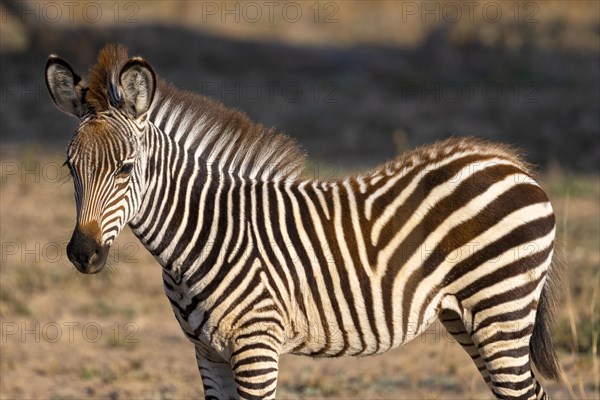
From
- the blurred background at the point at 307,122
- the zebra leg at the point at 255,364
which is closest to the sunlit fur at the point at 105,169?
the zebra leg at the point at 255,364

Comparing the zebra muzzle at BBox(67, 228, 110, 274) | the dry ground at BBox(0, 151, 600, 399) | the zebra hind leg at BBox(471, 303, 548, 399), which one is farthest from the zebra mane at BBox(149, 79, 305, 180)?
the dry ground at BBox(0, 151, 600, 399)

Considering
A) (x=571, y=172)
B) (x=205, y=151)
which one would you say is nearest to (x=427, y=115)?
(x=571, y=172)

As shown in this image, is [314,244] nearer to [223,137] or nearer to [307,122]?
[223,137]

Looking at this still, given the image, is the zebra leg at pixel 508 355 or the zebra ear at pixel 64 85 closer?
the zebra ear at pixel 64 85

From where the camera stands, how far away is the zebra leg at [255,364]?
5.20 meters

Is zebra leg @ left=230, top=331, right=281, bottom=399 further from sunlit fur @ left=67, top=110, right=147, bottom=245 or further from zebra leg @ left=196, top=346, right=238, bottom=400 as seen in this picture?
sunlit fur @ left=67, top=110, right=147, bottom=245

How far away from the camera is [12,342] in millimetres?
9797

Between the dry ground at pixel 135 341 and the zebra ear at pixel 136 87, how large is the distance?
8.57 feet

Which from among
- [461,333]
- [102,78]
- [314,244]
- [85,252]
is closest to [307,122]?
[461,333]

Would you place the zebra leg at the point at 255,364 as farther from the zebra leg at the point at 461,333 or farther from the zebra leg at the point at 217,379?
the zebra leg at the point at 461,333

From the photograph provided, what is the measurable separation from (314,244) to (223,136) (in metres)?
0.81

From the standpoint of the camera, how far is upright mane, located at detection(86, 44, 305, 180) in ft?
17.9

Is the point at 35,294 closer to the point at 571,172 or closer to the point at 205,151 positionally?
the point at 205,151

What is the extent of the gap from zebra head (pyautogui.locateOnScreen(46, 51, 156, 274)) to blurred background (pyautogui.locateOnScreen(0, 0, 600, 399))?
2.07 metres
